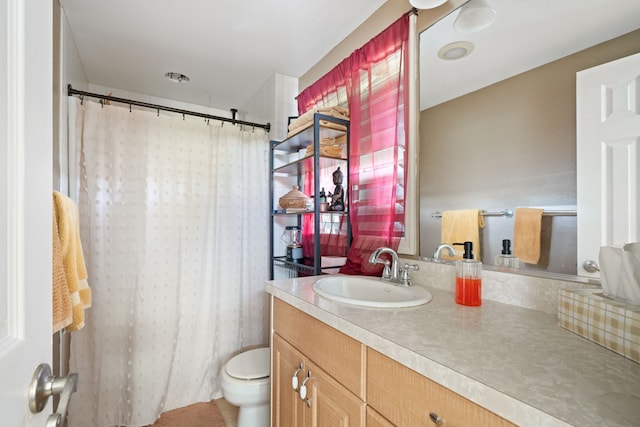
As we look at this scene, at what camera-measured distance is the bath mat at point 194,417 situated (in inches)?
70.0

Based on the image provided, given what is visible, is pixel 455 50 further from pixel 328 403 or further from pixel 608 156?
pixel 328 403

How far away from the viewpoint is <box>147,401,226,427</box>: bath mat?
1.78 m

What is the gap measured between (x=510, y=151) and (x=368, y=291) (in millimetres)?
795

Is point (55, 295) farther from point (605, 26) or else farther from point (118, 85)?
point (118, 85)

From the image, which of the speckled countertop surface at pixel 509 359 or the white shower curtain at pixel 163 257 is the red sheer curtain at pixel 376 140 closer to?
the speckled countertop surface at pixel 509 359

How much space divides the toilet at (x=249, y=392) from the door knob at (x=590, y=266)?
1.44 metres

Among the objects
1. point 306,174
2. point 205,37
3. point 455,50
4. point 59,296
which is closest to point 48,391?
point 59,296

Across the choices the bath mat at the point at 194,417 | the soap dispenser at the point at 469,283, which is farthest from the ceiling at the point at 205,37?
the bath mat at the point at 194,417

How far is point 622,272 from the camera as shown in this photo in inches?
27.1

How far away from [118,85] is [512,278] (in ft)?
9.95

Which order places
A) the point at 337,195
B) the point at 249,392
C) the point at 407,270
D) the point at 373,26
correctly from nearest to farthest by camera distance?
the point at 407,270, the point at 249,392, the point at 373,26, the point at 337,195

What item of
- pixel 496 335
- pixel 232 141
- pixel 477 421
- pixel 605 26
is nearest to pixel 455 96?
pixel 605 26

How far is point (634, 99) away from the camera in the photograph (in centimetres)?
76

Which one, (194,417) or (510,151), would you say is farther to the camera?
(194,417)
